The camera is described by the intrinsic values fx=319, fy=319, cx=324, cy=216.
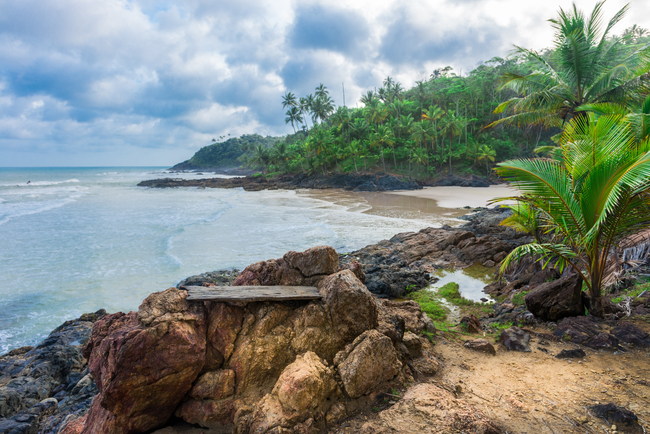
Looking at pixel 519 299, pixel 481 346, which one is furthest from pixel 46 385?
pixel 519 299

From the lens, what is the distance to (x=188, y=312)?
402 centimetres

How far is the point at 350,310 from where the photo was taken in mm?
4246

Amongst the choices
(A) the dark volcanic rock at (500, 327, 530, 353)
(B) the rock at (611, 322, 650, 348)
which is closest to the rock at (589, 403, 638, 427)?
(A) the dark volcanic rock at (500, 327, 530, 353)

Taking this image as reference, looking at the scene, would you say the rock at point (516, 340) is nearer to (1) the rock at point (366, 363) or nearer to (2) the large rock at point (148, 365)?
(1) the rock at point (366, 363)

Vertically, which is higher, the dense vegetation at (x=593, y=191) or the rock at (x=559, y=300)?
A: the dense vegetation at (x=593, y=191)

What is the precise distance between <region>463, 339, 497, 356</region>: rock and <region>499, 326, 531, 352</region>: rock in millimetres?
291

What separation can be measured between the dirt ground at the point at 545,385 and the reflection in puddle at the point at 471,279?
13.5 feet

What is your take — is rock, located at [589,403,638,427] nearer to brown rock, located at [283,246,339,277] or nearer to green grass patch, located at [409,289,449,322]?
brown rock, located at [283,246,339,277]

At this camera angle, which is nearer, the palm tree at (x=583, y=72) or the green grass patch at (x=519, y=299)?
the green grass patch at (x=519, y=299)

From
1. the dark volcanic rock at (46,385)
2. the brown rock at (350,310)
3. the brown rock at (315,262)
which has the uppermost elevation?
the brown rock at (315,262)

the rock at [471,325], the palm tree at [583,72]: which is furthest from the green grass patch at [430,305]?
the palm tree at [583,72]

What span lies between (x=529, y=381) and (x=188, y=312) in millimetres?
4396

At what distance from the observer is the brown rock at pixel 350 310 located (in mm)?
4238

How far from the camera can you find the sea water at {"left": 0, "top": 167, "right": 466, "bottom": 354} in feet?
32.7
